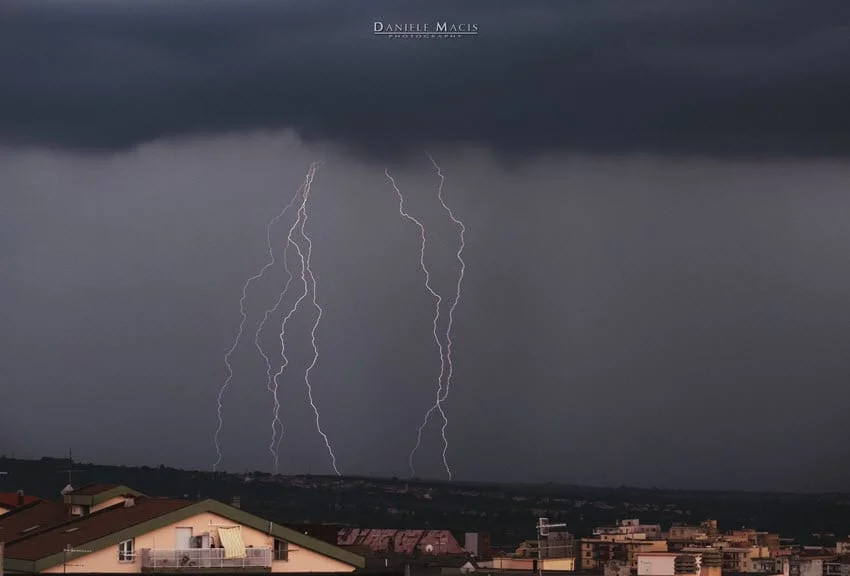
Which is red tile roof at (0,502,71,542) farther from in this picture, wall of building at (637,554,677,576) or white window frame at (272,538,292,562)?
wall of building at (637,554,677,576)

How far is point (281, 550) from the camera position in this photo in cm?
5934

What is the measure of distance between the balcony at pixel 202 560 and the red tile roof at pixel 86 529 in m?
0.99

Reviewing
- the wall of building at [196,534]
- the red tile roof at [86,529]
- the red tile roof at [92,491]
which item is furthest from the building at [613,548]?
the wall of building at [196,534]

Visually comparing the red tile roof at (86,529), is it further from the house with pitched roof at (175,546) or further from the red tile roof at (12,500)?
the red tile roof at (12,500)

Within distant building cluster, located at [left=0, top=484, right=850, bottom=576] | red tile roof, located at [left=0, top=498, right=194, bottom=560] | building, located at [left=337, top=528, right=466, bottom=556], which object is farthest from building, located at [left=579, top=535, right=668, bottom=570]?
red tile roof, located at [left=0, top=498, right=194, bottom=560]

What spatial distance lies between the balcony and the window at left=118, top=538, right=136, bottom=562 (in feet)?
0.81

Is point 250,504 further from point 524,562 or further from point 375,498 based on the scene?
point 524,562

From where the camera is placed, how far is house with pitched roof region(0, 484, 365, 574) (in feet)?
186

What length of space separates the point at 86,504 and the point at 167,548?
1098 centimetres

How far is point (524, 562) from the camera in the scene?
84.0m

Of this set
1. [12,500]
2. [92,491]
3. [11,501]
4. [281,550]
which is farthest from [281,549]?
[12,500]

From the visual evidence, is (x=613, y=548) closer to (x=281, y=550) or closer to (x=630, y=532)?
(x=630, y=532)

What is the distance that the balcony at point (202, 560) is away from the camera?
5716 cm

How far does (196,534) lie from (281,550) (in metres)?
2.38
